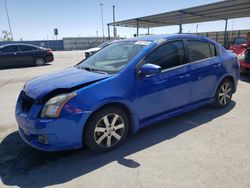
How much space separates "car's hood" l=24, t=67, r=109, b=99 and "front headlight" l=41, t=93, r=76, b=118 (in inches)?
6.8

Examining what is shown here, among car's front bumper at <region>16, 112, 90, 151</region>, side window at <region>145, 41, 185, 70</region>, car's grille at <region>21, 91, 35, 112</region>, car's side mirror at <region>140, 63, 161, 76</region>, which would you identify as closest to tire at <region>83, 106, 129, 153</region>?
car's front bumper at <region>16, 112, 90, 151</region>

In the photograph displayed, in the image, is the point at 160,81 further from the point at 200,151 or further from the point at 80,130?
the point at 80,130

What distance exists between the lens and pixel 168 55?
156 inches

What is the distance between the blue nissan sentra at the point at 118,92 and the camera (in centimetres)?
298

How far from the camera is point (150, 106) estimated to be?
366cm

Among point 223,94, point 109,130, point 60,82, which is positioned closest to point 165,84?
point 109,130

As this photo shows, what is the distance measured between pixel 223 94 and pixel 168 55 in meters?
1.87

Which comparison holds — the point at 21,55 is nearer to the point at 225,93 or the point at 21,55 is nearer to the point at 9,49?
the point at 9,49

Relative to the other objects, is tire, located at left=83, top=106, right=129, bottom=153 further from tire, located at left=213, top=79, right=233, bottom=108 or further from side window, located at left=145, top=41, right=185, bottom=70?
tire, located at left=213, top=79, right=233, bottom=108

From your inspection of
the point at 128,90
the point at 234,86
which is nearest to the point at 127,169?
the point at 128,90

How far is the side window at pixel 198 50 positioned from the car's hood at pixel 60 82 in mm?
1852

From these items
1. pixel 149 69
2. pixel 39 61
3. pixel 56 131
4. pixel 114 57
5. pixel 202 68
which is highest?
pixel 114 57

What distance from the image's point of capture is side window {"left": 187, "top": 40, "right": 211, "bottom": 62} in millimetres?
4301

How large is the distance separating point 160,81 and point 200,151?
3.98 feet
